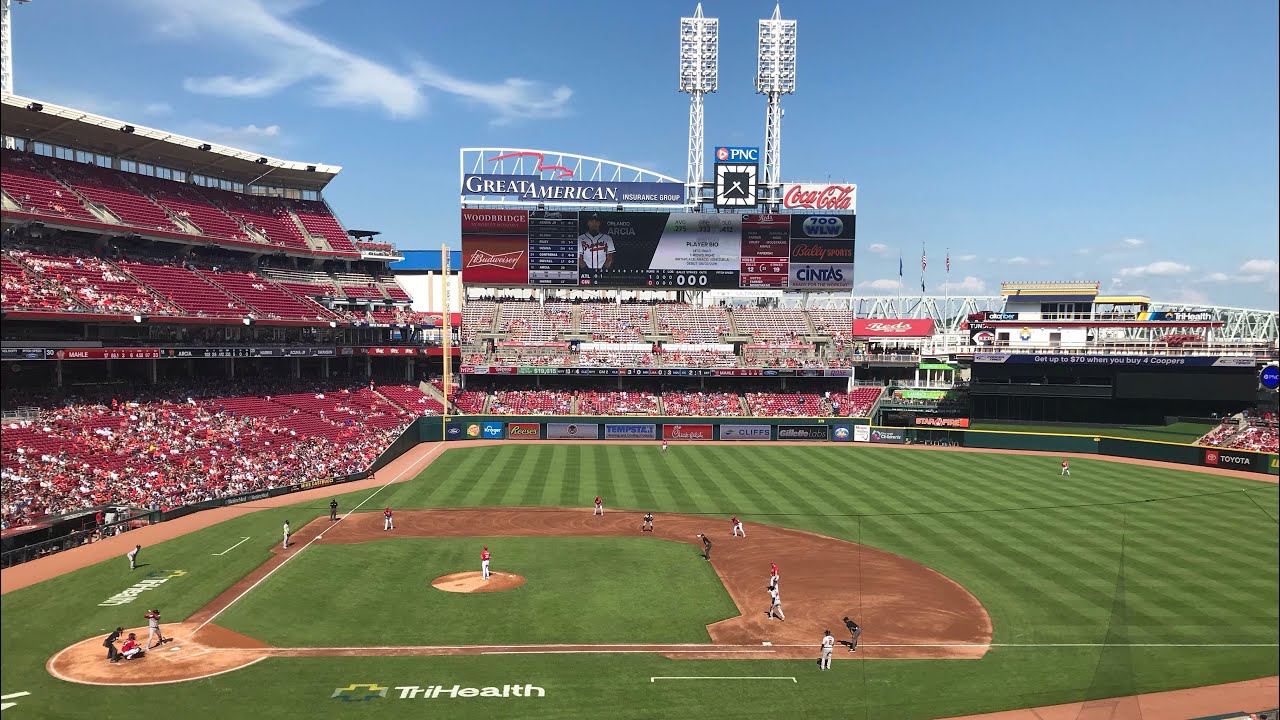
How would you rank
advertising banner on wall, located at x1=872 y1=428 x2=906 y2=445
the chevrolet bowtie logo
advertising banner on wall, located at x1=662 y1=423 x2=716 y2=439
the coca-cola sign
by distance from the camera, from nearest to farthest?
the chevrolet bowtie logo, advertising banner on wall, located at x1=662 y1=423 x2=716 y2=439, advertising banner on wall, located at x1=872 y1=428 x2=906 y2=445, the coca-cola sign

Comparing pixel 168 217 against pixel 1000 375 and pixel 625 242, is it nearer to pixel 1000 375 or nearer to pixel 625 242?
pixel 625 242

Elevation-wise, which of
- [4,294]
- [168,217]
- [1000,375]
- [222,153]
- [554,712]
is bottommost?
[554,712]

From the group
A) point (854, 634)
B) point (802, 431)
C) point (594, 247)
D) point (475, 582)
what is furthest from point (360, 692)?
point (594, 247)

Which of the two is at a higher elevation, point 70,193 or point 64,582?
point 70,193

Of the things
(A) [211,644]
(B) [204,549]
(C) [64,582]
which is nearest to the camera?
(A) [211,644]

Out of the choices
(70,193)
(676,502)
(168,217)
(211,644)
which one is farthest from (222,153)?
(211,644)

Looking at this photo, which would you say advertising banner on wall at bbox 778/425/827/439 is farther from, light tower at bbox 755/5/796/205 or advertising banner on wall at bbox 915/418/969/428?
light tower at bbox 755/5/796/205

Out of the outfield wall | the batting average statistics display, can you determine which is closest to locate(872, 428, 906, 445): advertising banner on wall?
the outfield wall
